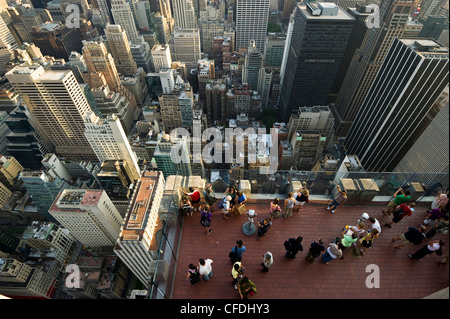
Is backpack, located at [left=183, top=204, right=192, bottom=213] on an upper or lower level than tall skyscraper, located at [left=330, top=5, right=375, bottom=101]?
upper

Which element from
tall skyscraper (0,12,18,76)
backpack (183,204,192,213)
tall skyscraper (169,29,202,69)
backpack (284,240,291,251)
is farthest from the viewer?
tall skyscraper (0,12,18,76)

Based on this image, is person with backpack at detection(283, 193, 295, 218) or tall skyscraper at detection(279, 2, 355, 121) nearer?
person with backpack at detection(283, 193, 295, 218)

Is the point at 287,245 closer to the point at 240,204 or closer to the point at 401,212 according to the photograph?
the point at 240,204

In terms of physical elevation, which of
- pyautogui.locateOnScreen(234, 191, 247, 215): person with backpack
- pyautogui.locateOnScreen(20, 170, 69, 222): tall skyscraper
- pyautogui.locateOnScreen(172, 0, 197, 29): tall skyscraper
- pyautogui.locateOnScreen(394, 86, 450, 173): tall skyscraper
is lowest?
pyautogui.locateOnScreen(20, 170, 69, 222): tall skyscraper

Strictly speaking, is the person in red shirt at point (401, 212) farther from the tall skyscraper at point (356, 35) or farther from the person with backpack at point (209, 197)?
the tall skyscraper at point (356, 35)

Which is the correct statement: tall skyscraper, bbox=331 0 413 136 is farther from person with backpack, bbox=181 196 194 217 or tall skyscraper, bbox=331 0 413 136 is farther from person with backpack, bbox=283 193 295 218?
person with backpack, bbox=181 196 194 217

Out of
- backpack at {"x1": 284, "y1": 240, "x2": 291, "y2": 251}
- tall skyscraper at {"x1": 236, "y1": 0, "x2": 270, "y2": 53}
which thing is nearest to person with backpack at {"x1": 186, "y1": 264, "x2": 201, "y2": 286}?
backpack at {"x1": 284, "y1": 240, "x2": 291, "y2": 251}

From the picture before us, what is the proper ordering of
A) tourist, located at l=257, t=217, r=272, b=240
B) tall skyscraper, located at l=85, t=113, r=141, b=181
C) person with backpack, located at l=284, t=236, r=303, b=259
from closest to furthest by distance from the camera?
person with backpack, located at l=284, t=236, r=303, b=259 < tourist, located at l=257, t=217, r=272, b=240 < tall skyscraper, located at l=85, t=113, r=141, b=181

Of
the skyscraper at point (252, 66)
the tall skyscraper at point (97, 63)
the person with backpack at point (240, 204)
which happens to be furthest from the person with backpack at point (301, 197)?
the tall skyscraper at point (97, 63)
